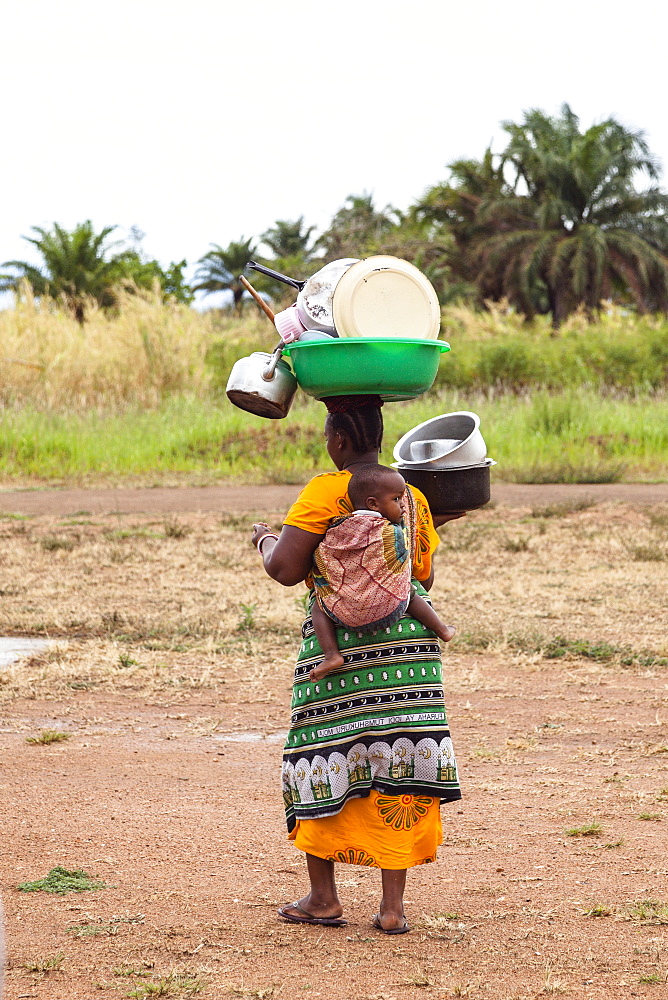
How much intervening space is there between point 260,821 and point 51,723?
146 cm

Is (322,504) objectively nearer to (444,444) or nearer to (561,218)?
(444,444)

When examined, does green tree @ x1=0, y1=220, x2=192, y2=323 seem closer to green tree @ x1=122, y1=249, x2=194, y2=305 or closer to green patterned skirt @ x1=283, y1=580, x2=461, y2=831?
green tree @ x1=122, y1=249, x2=194, y2=305

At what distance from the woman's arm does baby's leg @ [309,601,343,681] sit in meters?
0.10

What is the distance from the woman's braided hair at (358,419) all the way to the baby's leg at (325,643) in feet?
1.34

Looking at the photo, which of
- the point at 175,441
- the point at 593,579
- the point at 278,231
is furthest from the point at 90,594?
the point at 278,231

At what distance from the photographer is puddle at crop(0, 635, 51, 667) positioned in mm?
5955

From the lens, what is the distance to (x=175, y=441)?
49.1 ft

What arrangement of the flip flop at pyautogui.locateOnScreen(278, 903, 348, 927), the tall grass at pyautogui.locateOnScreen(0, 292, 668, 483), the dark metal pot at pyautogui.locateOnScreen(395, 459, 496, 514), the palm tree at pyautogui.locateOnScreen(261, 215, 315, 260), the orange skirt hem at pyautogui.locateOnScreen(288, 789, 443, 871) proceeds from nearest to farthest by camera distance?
the orange skirt hem at pyautogui.locateOnScreen(288, 789, 443, 871) < the flip flop at pyautogui.locateOnScreen(278, 903, 348, 927) < the dark metal pot at pyautogui.locateOnScreen(395, 459, 496, 514) < the tall grass at pyautogui.locateOnScreen(0, 292, 668, 483) < the palm tree at pyautogui.locateOnScreen(261, 215, 315, 260)

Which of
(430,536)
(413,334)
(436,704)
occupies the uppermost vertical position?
(413,334)

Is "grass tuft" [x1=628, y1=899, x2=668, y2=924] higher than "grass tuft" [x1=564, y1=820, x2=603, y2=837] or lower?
higher

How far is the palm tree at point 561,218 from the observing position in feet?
100

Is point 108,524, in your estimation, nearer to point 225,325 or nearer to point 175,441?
point 175,441

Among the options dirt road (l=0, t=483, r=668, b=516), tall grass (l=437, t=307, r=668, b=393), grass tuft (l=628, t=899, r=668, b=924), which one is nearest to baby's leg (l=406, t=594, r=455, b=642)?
grass tuft (l=628, t=899, r=668, b=924)

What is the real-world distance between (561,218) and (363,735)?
30.5 metres
